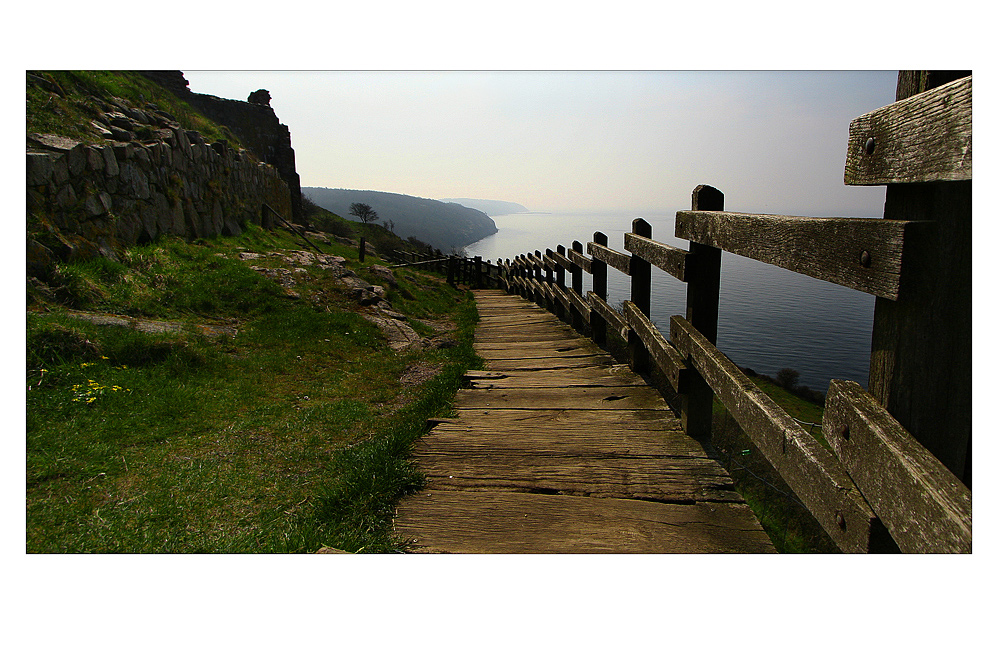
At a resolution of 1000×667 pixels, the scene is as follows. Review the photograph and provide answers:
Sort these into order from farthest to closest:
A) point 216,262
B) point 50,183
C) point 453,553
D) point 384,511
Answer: point 216,262
point 50,183
point 384,511
point 453,553

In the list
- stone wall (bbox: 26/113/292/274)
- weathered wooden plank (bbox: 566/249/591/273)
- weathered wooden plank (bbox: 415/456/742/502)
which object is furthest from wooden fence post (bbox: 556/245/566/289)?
stone wall (bbox: 26/113/292/274)

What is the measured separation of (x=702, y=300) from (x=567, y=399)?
147cm

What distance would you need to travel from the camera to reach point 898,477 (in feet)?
4.77

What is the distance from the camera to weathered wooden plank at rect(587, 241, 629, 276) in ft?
16.6

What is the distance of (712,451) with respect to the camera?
126 inches

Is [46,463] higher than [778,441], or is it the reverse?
[778,441]

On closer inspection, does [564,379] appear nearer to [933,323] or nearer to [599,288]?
[599,288]

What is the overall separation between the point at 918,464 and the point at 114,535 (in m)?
3.44

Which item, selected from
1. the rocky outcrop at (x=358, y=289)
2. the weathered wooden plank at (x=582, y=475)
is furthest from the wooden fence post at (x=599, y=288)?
the weathered wooden plank at (x=582, y=475)

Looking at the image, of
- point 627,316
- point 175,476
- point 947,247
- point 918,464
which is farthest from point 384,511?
point 627,316

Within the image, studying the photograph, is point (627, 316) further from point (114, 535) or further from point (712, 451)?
point (114, 535)

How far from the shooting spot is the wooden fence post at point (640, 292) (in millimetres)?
4652

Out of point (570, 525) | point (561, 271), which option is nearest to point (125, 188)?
point (561, 271)

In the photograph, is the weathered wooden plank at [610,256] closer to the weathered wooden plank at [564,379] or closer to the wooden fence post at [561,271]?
the weathered wooden plank at [564,379]
